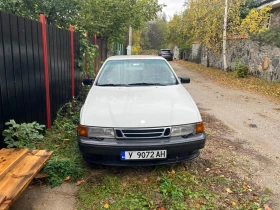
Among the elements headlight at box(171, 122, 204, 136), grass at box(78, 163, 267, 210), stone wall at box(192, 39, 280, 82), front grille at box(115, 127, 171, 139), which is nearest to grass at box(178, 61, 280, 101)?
stone wall at box(192, 39, 280, 82)

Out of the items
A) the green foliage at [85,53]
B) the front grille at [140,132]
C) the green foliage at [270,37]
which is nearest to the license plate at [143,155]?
the front grille at [140,132]

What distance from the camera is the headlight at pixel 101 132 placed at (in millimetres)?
2957

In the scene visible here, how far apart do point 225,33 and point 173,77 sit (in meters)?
11.7

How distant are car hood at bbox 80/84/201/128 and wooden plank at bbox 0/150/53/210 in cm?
65

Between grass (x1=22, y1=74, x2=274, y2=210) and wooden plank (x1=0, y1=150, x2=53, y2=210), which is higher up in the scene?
wooden plank (x1=0, y1=150, x2=53, y2=210)

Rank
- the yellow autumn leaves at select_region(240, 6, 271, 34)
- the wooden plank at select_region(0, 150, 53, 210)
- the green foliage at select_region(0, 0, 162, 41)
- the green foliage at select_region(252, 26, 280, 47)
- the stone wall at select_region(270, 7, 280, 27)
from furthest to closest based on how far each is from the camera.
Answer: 1. the stone wall at select_region(270, 7, 280, 27)
2. the yellow autumn leaves at select_region(240, 6, 271, 34)
3. the green foliage at select_region(252, 26, 280, 47)
4. the green foliage at select_region(0, 0, 162, 41)
5. the wooden plank at select_region(0, 150, 53, 210)

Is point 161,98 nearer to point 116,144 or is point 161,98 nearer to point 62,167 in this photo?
point 116,144

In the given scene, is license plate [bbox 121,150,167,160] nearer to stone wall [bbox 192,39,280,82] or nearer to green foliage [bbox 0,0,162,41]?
green foliage [bbox 0,0,162,41]

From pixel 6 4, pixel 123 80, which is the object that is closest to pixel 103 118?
pixel 123 80

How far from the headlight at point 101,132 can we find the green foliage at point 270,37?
10525 mm

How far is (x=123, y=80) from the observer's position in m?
4.30

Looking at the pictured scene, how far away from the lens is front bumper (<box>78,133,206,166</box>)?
292 centimetres

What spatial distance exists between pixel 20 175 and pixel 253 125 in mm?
4975

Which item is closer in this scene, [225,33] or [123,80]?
[123,80]
